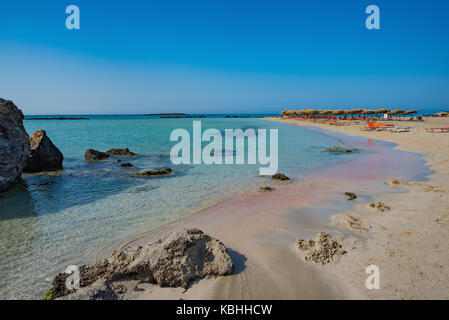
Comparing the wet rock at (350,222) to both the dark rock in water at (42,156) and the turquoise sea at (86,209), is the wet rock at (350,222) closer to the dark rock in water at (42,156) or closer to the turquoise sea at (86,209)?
the turquoise sea at (86,209)

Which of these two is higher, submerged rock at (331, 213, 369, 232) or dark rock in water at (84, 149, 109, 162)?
dark rock in water at (84, 149, 109, 162)

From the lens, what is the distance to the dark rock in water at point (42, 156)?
12906 mm

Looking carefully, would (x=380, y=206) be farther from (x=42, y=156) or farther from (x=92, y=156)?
(x=92, y=156)

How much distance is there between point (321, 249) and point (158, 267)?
3.17 metres

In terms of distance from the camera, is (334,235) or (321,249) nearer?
(321,249)

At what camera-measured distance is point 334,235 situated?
5.47m

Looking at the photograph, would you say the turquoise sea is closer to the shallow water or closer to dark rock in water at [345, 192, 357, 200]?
the shallow water

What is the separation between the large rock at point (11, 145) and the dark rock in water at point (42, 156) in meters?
2.08

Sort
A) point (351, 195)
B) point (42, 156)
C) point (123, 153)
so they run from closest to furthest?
point (351, 195) < point (42, 156) < point (123, 153)

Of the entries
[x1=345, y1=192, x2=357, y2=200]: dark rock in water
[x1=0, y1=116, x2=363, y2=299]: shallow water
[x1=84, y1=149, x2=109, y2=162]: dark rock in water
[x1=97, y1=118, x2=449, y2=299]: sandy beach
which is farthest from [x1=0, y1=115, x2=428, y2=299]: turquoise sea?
[x1=345, y1=192, x2=357, y2=200]: dark rock in water

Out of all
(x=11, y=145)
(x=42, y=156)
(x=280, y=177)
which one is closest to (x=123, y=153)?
(x=42, y=156)

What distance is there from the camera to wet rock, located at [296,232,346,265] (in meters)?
4.51

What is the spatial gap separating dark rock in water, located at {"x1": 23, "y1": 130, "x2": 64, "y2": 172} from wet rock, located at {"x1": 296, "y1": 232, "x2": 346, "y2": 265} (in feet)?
47.2

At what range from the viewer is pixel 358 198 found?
317 inches
